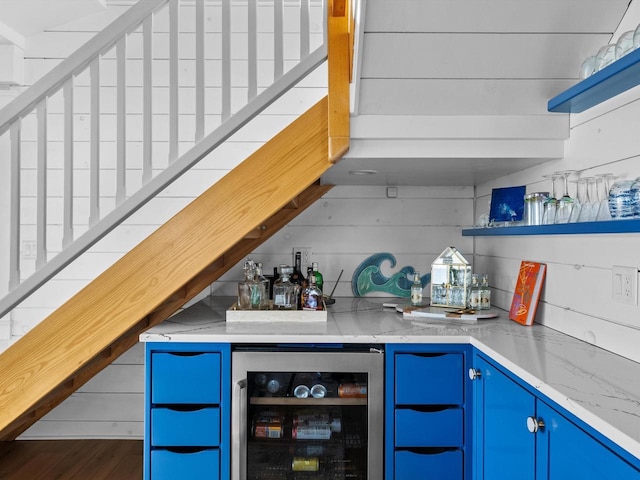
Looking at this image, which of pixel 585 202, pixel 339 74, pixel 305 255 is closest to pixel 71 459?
pixel 305 255

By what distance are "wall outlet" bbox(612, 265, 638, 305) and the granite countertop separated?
6.9 inches

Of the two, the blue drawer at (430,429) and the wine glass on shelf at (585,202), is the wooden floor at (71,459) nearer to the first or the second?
the blue drawer at (430,429)

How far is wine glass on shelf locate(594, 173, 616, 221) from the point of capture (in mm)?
1516

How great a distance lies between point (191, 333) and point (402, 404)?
864 millimetres

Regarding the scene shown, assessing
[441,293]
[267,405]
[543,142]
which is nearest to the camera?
[543,142]

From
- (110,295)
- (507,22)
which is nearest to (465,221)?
(507,22)

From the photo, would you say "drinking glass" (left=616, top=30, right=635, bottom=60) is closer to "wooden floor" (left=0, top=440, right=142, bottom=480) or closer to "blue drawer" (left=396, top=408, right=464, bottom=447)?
"blue drawer" (left=396, top=408, right=464, bottom=447)

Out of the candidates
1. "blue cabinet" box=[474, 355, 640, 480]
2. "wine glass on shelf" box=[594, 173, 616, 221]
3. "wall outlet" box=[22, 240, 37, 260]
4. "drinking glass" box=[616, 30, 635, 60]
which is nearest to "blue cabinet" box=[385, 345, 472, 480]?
"blue cabinet" box=[474, 355, 640, 480]

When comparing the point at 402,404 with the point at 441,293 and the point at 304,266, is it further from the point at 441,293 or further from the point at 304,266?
the point at 304,266

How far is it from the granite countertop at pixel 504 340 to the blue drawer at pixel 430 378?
0.27 ft

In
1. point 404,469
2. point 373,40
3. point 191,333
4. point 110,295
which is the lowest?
point 404,469

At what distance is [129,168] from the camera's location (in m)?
2.95

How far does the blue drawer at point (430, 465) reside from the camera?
1.98 meters

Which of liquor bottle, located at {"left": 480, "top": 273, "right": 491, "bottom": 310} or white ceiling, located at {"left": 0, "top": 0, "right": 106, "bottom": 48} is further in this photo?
white ceiling, located at {"left": 0, "top": 0, "right": 106, "bottom": 48}
